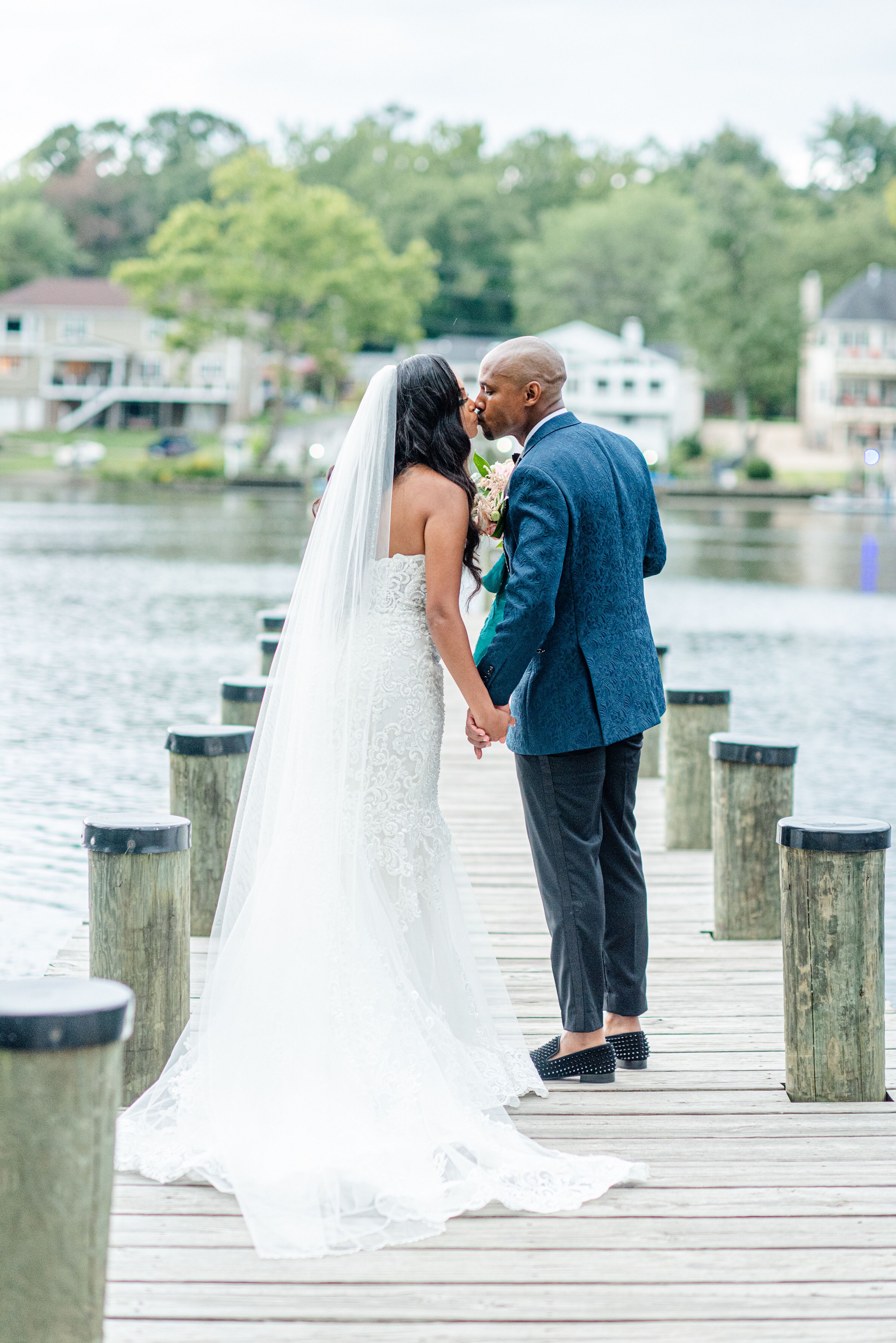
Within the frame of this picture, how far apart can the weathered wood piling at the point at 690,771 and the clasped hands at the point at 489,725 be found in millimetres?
3511

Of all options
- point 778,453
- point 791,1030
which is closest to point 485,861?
point 791,1030

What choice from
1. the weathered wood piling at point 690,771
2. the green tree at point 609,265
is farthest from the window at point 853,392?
the weathered wood piling at point 690,771

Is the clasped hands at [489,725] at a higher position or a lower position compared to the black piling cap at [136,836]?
higher

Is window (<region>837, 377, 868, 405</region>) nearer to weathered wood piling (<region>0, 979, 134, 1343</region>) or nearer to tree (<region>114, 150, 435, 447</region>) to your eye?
tree (<region>114, 150, 435, 447</region>)

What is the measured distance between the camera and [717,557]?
3366 centimetres

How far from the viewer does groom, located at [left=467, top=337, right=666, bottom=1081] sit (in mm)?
3930

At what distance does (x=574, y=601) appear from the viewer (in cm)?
404

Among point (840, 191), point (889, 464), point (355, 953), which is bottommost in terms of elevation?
point (355, 953)

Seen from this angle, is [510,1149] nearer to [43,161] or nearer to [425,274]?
[425,274]

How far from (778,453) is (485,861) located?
77.0 m

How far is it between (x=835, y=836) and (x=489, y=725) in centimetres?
95

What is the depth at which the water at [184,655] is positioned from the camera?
1004 centimetres

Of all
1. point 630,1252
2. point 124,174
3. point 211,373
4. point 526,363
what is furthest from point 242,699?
point 124,174

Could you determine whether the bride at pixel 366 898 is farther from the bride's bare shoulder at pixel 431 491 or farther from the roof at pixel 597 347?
the roof at pixel 597 347
